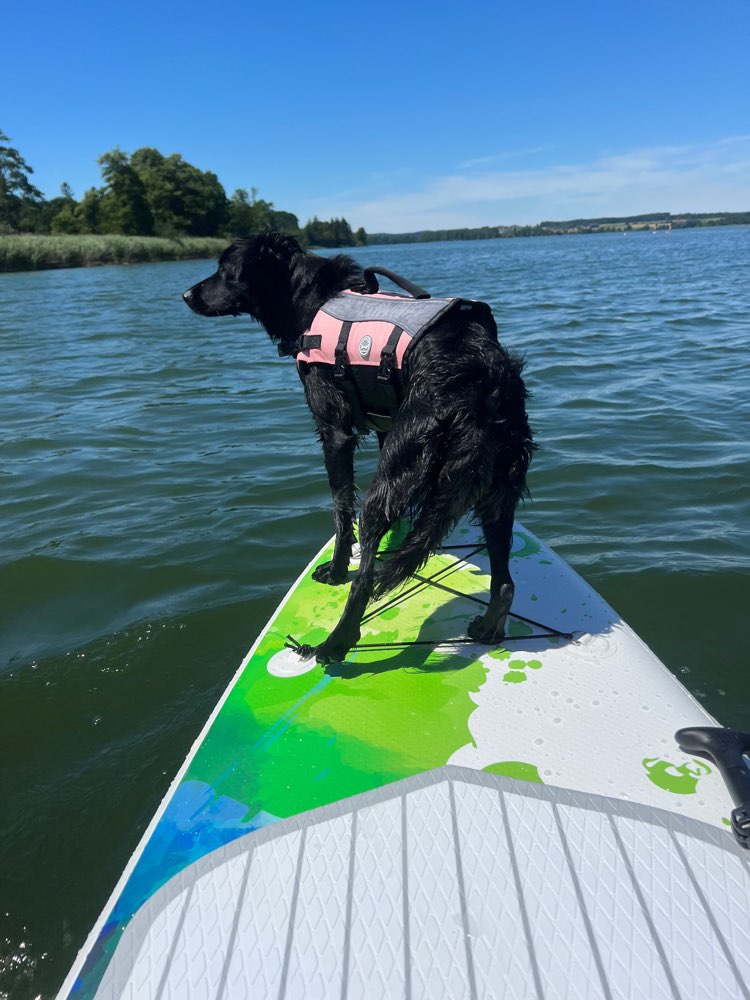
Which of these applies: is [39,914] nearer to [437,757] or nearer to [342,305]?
[437,757]

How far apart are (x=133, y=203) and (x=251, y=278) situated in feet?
272

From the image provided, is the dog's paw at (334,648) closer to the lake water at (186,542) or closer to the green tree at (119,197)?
the lake water at (186,542)

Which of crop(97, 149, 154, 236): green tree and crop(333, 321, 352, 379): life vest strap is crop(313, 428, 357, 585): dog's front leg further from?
crop(97, 149, 154, 236): green tree

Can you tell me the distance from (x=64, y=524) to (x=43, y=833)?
325 centimetres

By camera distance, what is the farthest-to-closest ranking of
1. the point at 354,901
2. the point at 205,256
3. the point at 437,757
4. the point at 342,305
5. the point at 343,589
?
the point at 205,256 < the point at 343,589 < the point at 342,305 < the point at 437,757 < the point at 354,901

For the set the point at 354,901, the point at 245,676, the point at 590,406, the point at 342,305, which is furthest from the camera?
the point at 590,406

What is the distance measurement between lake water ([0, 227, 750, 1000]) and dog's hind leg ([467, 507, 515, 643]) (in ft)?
4.08

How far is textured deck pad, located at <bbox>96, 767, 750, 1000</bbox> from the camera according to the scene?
1.54m

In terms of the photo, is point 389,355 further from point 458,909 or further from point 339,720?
point 458,909

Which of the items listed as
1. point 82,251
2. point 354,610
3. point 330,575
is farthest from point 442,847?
point 82,251

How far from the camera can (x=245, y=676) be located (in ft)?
9.88

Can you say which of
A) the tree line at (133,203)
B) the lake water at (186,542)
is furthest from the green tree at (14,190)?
the lake water at (186,542)

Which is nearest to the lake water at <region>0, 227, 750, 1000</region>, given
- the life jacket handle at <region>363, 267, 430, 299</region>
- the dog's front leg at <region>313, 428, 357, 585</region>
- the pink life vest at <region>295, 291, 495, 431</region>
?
the dog's front leg at <region>313, 428, 357, 585</region>

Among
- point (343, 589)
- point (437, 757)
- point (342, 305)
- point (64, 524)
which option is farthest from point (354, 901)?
point (64, 524)
